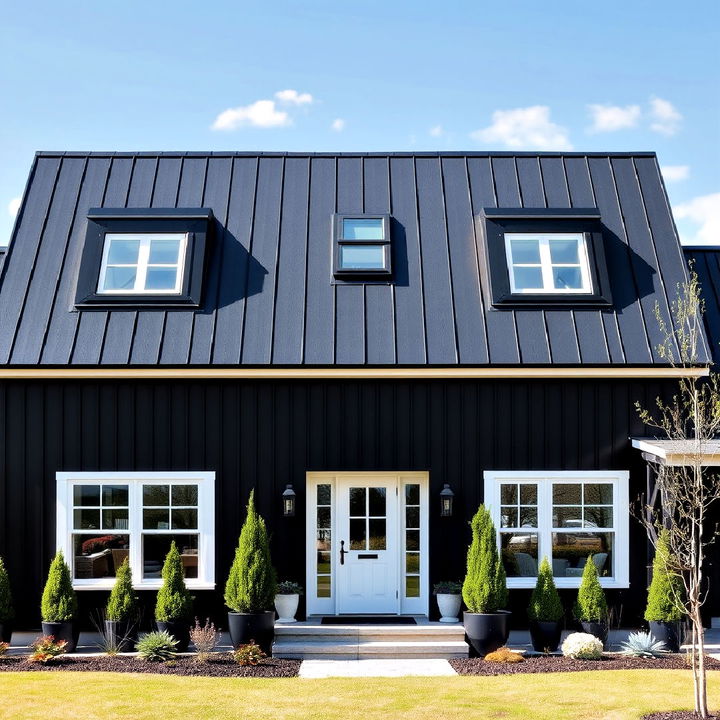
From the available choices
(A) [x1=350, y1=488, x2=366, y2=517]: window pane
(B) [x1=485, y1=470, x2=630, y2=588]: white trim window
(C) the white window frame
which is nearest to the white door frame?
(A) [x1=350, y1=488, x2=366, y2=517]: window pane

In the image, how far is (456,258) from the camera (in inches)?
578

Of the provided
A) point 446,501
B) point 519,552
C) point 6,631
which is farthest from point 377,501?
point 6,631

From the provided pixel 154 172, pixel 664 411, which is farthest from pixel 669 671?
pixel 154 172

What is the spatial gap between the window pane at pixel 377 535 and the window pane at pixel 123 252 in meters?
5.62

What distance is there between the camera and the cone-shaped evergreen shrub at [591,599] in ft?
39.7

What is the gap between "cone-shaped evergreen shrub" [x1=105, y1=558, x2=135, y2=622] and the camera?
39.4 feet

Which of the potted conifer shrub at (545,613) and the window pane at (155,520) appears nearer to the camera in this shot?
the potted conifer shrub at (545,613)

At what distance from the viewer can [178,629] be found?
473 inches

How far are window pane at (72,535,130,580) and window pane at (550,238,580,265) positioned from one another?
794 centimetres

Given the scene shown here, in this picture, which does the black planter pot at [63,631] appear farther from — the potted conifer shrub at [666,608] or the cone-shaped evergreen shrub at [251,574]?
the potted conifer shrub at [666,608]

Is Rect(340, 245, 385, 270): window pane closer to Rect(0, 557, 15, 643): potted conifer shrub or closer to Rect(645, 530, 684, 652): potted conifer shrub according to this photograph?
Rect(645, 530, 684, 652): potted conifer shrub

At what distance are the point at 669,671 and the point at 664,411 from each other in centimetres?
382

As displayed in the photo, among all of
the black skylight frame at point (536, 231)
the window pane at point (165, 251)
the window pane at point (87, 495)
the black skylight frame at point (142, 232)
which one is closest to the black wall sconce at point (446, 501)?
the black skylight frame at point (536, 231)

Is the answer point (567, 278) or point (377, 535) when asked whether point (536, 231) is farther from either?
point (377, 535)
